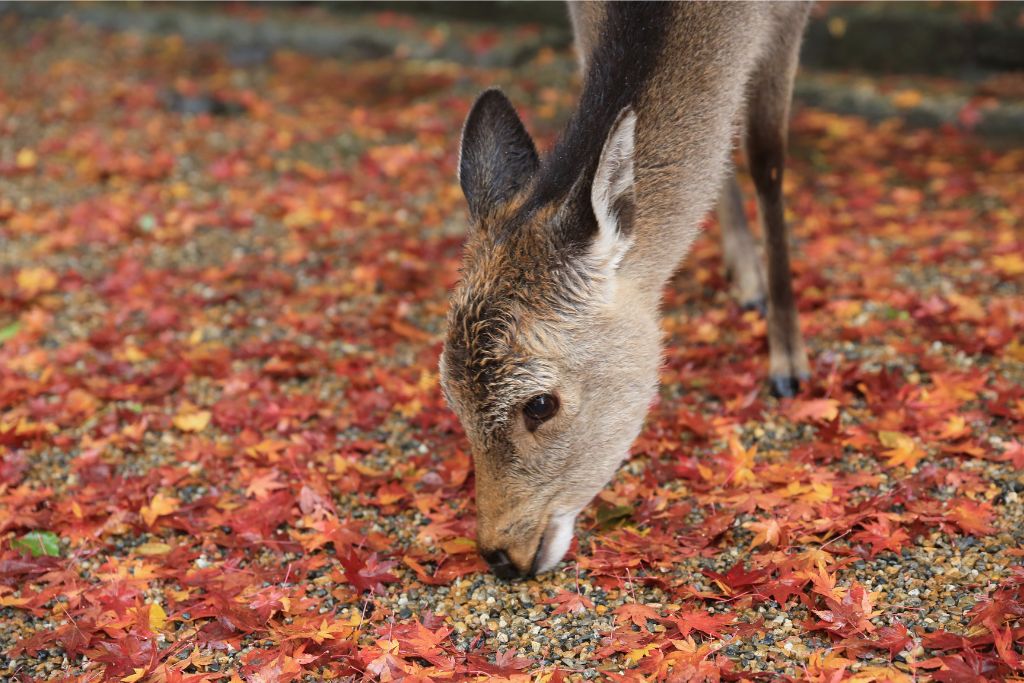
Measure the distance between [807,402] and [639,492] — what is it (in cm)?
111

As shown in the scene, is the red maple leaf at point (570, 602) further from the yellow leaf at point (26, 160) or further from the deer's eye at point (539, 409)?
the yellow leaf at point (26, 160)

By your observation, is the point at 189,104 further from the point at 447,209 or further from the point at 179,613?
the point at 179,613

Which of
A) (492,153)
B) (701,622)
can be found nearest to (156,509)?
(492,153)

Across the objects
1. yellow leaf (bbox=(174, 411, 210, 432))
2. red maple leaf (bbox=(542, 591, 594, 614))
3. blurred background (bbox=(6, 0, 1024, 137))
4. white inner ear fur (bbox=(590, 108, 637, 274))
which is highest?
blurred background (bbox=(6, 0, 1024, 137))

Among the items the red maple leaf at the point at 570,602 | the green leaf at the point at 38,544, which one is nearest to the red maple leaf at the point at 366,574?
the red maple leaf at the point at 570,602

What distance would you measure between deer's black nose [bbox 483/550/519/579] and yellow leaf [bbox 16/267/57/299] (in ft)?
14.8

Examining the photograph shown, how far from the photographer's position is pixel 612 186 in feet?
12.1

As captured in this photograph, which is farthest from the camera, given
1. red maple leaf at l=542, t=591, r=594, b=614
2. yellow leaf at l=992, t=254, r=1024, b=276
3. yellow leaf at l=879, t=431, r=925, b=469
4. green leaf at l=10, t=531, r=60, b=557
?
yellow leaf at l=992, t=254, r=1024, b=276

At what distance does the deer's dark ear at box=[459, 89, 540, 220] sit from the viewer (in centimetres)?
409

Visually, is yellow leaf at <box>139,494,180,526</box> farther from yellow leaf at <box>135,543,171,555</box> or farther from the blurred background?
the blurred background

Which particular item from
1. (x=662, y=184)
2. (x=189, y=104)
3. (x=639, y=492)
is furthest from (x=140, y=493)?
(x=189, y=104)

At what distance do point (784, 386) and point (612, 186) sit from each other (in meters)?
2.15

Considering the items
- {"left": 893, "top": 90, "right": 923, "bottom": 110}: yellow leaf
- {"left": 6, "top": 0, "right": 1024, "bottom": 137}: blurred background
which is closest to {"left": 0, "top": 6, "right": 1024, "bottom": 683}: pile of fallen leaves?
{"left": 893, "top": 90, "right": 923, "bottom": 110}: yellow leaf

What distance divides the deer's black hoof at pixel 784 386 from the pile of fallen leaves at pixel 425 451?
0.13m
